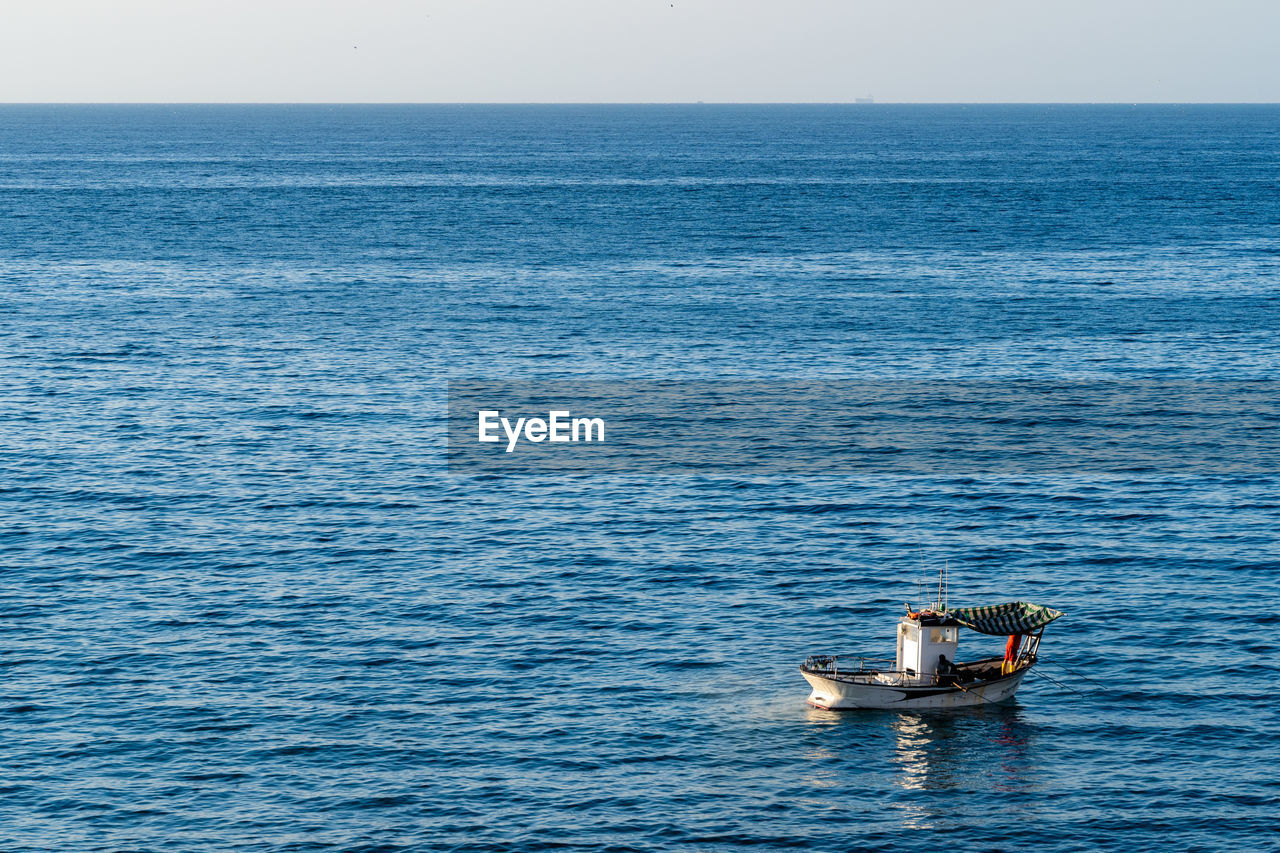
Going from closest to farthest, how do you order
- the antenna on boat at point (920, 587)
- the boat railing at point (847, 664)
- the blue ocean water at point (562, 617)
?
the blue ocean water at point (562, 617), the boat railing at point (847, 664), the antenna on boat at point (920, 587)

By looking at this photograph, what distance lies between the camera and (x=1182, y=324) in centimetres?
13900

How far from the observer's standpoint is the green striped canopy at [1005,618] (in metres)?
63.3

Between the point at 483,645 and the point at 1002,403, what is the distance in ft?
187

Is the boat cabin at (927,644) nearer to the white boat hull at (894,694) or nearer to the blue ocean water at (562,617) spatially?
the white boat hull at (894,694)

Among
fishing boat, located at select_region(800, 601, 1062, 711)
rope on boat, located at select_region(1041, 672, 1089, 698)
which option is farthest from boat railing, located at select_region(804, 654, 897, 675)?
rope on boat, located at select_region(1041, 672, 1089, 698)

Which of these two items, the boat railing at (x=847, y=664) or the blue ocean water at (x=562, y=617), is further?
the boat railing at (x=847, y=664)

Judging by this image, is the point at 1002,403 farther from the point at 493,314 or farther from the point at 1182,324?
the point at 493,314

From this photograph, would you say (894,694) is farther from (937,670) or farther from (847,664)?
(847,664)

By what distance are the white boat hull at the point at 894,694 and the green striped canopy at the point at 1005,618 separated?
186 centimetres

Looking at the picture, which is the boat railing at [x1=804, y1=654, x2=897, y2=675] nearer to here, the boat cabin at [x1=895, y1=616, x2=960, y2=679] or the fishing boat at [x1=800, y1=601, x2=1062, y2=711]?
the fishing boat at [x1=800, y1=601, x2=1062, y2=711]

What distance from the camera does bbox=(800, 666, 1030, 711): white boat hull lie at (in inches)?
2416

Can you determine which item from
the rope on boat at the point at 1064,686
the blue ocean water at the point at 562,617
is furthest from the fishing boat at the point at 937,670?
the rope on boat at the point at 1064,686

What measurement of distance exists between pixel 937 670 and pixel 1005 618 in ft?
13.0

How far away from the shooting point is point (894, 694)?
6203cm
